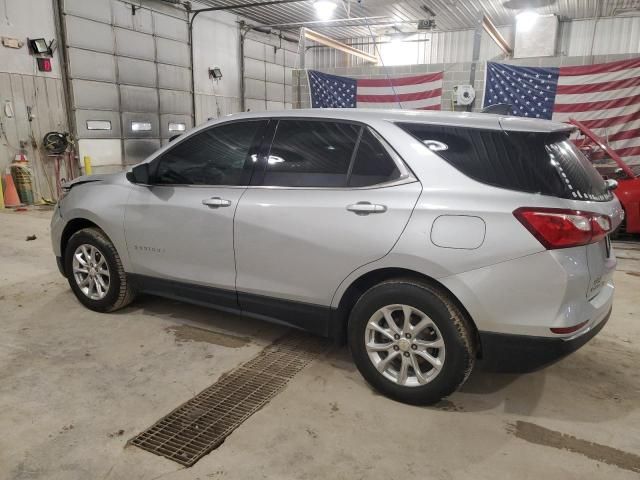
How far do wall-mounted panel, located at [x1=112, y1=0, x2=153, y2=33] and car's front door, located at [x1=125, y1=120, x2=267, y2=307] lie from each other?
1020 centimetres

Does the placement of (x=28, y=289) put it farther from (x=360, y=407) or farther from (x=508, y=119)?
(x=508, y=119)

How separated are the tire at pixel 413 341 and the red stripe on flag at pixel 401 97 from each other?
272 inches

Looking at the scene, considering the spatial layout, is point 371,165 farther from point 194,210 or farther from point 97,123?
point 97,123

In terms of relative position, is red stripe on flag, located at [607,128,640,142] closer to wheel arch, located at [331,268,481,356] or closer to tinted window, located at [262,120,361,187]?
tinted window, located at [262,120,361,187]

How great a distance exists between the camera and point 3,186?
384 inches

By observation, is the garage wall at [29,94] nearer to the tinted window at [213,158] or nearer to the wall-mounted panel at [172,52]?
the wall-mounted panel at [172,52]

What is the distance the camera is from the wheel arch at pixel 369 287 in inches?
96.3

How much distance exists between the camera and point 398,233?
2.48 m

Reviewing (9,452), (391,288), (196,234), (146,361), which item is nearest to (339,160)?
(391,288)

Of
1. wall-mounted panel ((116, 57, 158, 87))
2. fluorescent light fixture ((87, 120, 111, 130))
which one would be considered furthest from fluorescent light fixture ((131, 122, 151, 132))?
wall-mounted panel ((116, 57, 158, 87))

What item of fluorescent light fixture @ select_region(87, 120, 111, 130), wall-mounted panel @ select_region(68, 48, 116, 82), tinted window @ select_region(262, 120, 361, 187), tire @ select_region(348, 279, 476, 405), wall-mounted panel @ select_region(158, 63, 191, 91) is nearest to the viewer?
tire @ select_region(348, 279, 476, 405)

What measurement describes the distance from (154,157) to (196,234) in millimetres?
713

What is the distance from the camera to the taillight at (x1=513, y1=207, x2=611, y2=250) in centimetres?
220

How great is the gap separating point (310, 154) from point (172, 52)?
12.2 meters
